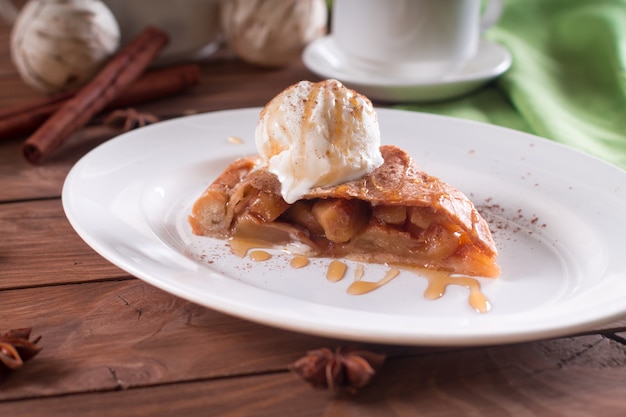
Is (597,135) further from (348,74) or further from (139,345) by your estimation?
(139,345)

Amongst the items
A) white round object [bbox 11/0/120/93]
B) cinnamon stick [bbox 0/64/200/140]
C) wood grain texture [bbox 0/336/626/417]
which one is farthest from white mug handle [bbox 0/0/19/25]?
wood grain texture [bbox 0/336/626/417]

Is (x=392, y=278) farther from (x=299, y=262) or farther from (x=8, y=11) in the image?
(x=8, y=11)

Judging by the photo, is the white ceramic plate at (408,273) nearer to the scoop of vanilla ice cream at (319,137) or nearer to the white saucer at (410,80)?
the scoop of vanilla ice cream at (319,137)

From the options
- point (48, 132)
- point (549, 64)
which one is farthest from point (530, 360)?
point (549, 64)

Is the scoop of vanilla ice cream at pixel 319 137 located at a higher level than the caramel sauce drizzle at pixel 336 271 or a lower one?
higher

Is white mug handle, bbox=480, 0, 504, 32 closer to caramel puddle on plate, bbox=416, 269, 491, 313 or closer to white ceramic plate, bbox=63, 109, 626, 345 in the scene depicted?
white ceramic plate, bbox=63, 109, 626, 345

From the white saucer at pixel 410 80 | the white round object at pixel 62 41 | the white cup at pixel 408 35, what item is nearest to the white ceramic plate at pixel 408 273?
the white saucer at pixel 410 80

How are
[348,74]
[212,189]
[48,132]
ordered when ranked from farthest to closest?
[348,74]
[48,132]
[212,189]
